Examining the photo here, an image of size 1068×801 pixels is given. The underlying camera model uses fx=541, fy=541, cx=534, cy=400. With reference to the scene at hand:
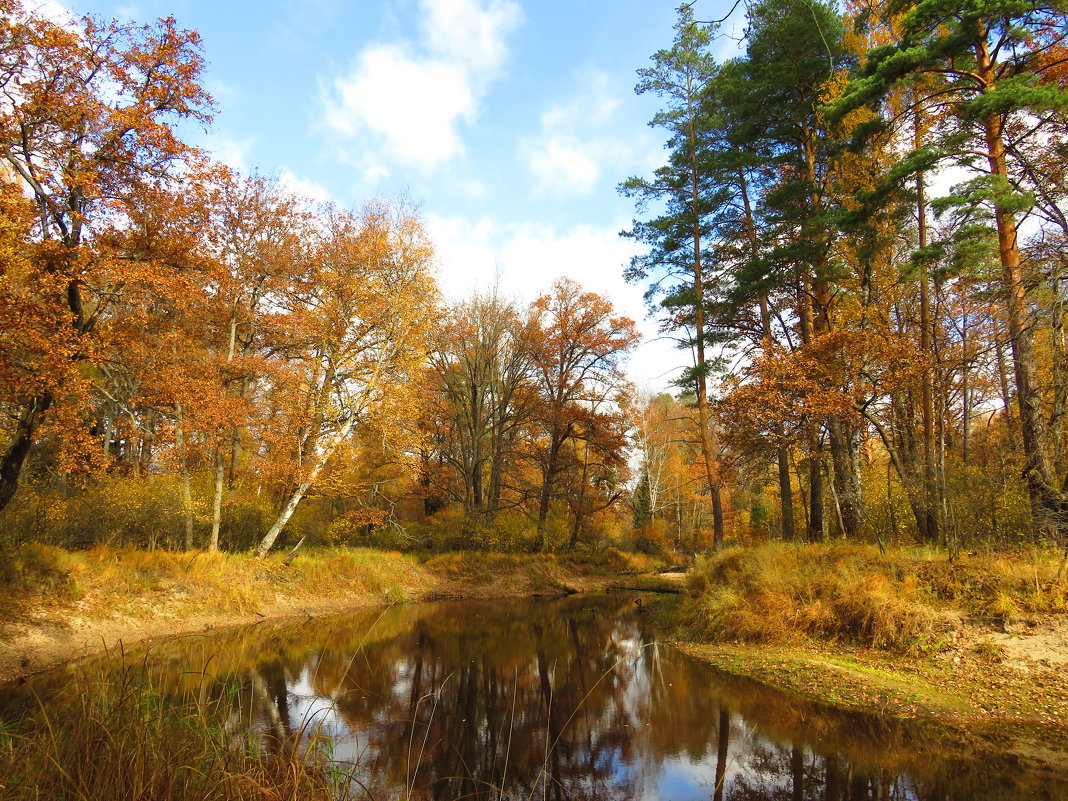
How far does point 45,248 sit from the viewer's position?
8.65 metres

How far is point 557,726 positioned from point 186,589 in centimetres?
1086

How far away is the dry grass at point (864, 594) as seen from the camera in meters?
8.48

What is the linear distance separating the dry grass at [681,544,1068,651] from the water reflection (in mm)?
1860

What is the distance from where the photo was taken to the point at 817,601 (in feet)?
34.2

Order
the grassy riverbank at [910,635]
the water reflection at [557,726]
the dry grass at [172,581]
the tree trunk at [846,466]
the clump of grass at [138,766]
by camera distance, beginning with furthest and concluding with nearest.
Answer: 1. the tree trunk at [846,466]
2. the dry grass at [172,581]
3. the grassy riverbank at [910,635]
4. the water reflection at [557,726]
5. the clump of grass at [138,766]

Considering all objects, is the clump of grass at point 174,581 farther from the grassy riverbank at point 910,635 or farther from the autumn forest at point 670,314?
the grassy riverbank at point 910,635

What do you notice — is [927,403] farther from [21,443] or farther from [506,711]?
[21,443]

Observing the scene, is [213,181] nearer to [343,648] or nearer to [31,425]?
[31,425]

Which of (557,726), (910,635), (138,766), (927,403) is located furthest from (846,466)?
(138,766)

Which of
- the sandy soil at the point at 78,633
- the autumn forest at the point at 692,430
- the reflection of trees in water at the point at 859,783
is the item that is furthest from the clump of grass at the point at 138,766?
the sandy soil at the point at 78,633

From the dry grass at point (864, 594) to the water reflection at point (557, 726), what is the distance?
186 centimetres

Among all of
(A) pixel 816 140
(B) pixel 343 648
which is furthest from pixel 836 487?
(B) pixel 343 648

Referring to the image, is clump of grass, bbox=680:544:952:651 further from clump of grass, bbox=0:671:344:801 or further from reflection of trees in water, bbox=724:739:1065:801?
clump of grass, bbox=0:671:344:801

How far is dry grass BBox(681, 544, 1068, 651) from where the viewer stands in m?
8.48
